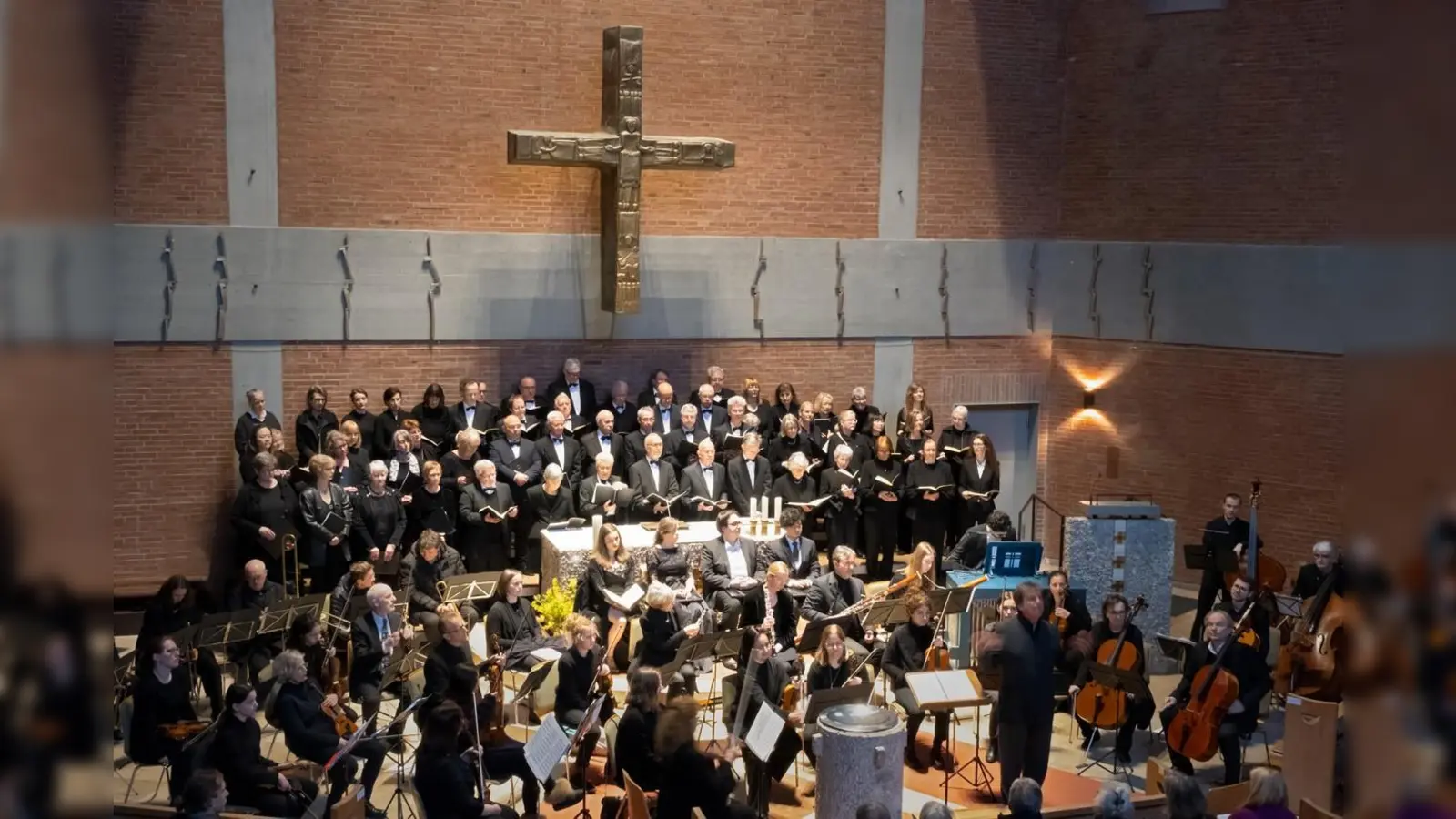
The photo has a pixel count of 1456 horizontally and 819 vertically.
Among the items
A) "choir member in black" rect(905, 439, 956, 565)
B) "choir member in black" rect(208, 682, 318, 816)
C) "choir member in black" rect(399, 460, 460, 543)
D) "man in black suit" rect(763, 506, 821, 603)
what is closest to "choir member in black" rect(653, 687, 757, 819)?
"choir member in black" rect(208, 682, 318, 816)

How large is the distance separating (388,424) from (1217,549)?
8483 mm

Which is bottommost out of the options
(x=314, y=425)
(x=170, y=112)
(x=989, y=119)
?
(x=314, y=425)

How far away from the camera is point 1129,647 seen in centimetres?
1108

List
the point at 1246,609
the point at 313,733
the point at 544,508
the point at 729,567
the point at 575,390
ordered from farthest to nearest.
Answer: the point at 575,390 < the point at 544,508 < the point at 729,567 < the point at 1246,609 < the point at 313,733

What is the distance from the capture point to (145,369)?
1500 centimetres

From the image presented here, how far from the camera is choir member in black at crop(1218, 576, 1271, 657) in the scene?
37.5 feet

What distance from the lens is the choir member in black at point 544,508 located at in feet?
46.8

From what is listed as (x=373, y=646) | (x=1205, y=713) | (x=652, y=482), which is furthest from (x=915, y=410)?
(x=373, y=646)

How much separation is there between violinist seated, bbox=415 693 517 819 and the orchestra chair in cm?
204

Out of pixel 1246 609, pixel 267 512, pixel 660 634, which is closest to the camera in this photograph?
pixel 660 634

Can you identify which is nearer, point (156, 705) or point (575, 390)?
point (156, 705)

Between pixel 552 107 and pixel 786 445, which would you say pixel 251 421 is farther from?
pixel 786 445

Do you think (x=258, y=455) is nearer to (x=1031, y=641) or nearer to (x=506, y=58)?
(x=506, y=58)

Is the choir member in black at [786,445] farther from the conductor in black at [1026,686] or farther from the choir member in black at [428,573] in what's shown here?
the conductor in black at [1026,686]
